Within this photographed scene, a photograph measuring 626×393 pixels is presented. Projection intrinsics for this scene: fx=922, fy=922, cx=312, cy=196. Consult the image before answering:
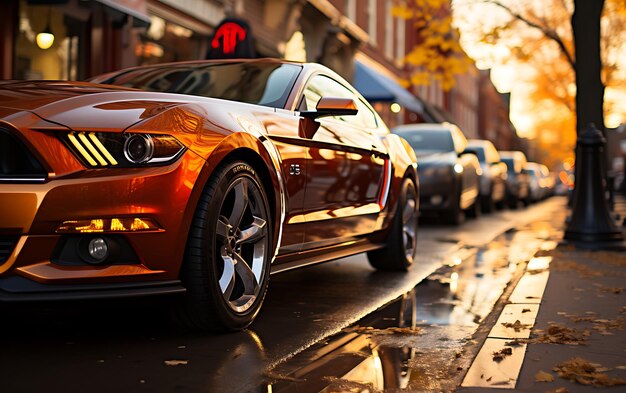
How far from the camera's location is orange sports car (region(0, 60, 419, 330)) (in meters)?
3.80

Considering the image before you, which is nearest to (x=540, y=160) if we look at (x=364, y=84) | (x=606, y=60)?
(x=606, y=60)

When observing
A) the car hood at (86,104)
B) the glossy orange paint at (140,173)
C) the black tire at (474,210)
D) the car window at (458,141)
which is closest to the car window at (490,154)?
the black tire at (474,210)

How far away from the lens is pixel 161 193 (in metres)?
3.98

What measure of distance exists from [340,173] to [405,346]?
1.73 metres

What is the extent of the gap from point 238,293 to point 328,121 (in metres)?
1.54

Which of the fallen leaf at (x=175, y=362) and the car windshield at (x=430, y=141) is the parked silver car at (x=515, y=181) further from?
the fallen leaf at (x=175, y=362)

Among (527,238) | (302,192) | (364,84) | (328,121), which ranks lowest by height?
(527,238)

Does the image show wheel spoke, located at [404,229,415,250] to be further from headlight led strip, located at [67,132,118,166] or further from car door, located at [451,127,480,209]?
car door, located at [451,127,480,209]

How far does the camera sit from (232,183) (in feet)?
14.5

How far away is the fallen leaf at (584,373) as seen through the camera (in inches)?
138

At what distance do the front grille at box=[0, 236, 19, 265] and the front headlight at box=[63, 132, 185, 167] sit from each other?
439 mm

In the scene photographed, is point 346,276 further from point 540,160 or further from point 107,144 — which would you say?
point 540,160

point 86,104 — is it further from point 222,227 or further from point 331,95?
point 331,95

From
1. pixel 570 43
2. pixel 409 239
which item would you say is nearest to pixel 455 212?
pixel 409 239
